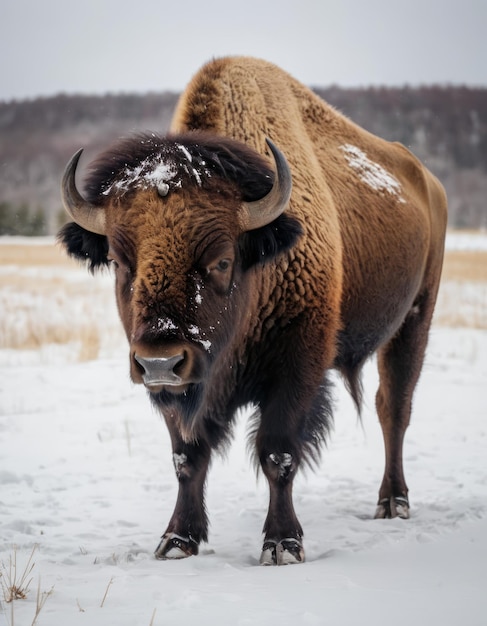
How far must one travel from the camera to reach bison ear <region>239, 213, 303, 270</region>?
3.76m

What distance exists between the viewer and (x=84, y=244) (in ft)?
12.8

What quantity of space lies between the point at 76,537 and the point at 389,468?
2381mm

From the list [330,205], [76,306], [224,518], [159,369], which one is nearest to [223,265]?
[159,369]

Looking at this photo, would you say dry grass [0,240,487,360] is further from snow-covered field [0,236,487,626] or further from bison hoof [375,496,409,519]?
bison hoof [375,496,409,519]

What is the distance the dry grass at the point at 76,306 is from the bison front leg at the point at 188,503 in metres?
6.97

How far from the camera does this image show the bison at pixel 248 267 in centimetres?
342

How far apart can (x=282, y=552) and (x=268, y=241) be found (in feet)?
5.65

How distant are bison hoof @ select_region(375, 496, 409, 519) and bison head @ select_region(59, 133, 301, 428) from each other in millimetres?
2015

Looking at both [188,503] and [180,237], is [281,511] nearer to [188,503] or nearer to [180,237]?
[188,503]

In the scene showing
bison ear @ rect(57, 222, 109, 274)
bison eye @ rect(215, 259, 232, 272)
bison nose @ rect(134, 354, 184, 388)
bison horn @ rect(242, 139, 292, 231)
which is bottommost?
bison nose @ rect(134, 354, 184, 388)

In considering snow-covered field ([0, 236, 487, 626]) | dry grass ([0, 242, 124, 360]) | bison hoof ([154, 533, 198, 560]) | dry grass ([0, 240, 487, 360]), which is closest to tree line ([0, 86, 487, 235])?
dry grass ([0, 240, 487, 360])

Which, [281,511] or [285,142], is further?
[285,142]

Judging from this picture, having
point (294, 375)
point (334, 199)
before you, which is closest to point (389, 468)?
point (294, 375)

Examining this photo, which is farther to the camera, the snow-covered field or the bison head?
the bison head
